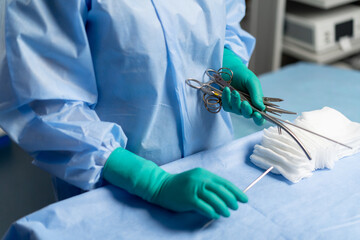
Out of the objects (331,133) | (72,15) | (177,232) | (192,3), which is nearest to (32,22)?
(72,15)

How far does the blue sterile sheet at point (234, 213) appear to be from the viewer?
0.82 meters

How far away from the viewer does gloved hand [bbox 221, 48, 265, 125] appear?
3.19 ft

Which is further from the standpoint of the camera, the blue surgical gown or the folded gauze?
the folded gauze

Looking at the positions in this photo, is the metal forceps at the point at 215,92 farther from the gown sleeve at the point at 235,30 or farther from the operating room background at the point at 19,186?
the operating room background at the point at 19,186

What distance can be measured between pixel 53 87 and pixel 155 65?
0.23 meters

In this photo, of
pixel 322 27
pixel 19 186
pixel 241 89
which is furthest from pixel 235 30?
pixel 322 27

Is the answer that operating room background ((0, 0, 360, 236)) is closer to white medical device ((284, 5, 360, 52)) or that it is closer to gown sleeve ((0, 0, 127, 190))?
gown sleeve ((0, 0, 127, 190))

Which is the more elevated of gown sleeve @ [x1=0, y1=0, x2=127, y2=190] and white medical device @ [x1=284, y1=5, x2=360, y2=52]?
gown sleeve @ [x1=0, y1=0, x2=127, y2=190]

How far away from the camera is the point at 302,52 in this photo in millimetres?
2133

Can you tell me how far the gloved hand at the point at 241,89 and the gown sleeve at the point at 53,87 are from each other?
27 cm

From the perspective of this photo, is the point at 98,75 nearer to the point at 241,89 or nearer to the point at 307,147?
the point at 241,89

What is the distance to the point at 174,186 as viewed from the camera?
0.86m

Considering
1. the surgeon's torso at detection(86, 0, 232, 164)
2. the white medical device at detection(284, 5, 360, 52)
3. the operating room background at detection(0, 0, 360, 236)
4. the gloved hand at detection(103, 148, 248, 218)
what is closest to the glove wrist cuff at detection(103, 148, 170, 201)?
the gloved hand at detection(103, 148, 248, 218)

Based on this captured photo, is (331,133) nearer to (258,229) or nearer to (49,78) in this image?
(258,229)
